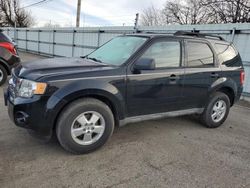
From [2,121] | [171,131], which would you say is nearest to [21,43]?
[2,121]

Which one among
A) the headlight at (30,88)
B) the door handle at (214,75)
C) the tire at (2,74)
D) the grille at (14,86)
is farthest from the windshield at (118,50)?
the tire at (2,74)

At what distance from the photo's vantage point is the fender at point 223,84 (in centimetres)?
430

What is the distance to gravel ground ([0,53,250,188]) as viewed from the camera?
2674 mm

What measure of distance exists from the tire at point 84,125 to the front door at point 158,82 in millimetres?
469

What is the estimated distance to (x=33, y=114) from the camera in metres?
2.86

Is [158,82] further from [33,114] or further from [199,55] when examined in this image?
[33,114]

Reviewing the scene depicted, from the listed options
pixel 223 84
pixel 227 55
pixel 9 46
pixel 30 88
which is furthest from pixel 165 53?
pixel 9 46

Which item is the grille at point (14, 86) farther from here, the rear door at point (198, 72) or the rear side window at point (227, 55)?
the rear side window at point (227, 55)

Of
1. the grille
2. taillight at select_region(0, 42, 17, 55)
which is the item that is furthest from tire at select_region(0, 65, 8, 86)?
the grille

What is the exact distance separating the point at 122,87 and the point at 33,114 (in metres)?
1.28

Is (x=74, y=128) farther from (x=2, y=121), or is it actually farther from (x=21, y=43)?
(x=21, y=43)

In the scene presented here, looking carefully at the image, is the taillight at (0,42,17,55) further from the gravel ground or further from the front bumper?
the front bumper

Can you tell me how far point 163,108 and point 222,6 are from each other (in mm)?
24005

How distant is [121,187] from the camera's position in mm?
2572
